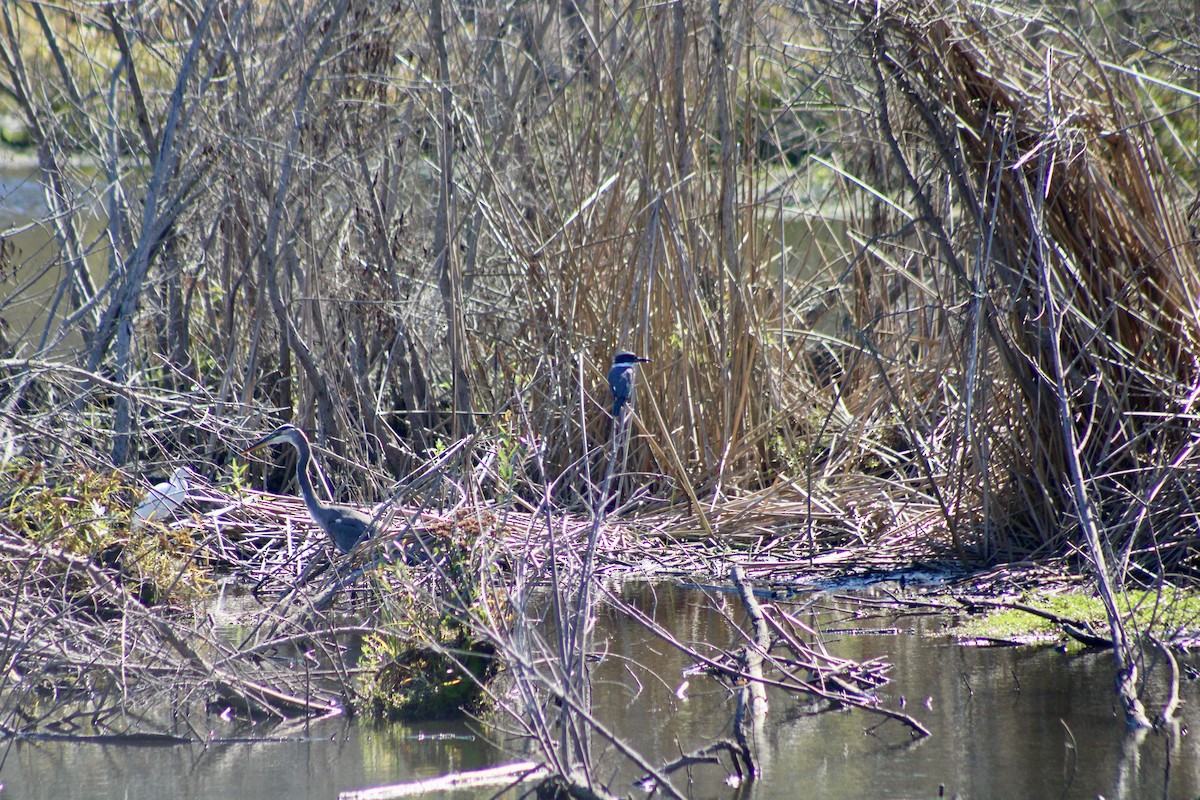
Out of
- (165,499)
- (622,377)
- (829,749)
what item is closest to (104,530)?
(165,499)

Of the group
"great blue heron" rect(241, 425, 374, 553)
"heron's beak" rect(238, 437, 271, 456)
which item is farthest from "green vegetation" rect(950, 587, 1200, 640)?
"heron's beak" rect(238, 437, 271, 456)

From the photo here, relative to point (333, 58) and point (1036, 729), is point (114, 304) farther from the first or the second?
point (1036, 729)

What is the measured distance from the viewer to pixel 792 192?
7867 millimetres

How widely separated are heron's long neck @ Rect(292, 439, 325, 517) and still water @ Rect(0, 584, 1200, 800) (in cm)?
171

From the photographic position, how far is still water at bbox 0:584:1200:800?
12.8ft

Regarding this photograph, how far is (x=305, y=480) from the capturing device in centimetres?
641

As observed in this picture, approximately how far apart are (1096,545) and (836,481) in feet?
10.6

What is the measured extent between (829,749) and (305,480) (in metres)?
3.15

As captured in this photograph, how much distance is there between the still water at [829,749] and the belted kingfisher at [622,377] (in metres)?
1.94

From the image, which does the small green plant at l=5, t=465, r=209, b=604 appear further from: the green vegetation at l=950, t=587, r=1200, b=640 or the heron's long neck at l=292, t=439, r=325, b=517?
the green vegetation at l=950, t=587, r=1200, b=640

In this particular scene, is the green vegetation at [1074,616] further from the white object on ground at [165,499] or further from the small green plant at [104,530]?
the white object on ground at [165,499]

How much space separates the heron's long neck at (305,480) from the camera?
20.4ft

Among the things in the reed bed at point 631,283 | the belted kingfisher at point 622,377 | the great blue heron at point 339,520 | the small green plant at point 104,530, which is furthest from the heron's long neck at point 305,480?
the belted kingfisher at point 622,377

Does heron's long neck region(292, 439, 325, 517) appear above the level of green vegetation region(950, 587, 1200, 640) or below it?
above
